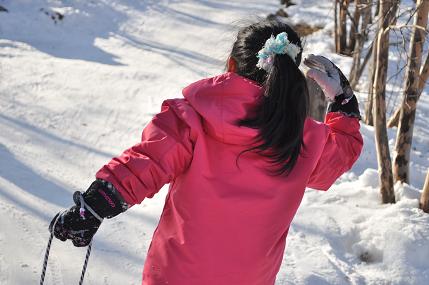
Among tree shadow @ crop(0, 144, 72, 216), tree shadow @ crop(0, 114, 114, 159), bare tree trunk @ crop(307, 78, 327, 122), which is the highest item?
bare tree trunk @ crop(307, 78, 327, 122)

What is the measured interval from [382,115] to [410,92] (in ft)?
0.98

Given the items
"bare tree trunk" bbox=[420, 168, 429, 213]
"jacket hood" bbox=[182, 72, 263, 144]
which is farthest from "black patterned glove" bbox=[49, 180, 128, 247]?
"bare tree trunk" bbox=[420, 168, 429, 213]

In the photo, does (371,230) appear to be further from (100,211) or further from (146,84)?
(146,84)

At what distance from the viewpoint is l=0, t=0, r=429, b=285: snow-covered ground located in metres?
3.83

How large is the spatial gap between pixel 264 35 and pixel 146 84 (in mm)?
5935

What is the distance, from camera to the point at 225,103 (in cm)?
190

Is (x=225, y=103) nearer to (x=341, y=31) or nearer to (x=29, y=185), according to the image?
(x=29, y=185)

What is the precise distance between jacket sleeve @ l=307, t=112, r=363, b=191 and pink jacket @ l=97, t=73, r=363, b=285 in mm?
131

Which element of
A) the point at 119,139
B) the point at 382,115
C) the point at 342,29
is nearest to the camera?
the point at 382,115

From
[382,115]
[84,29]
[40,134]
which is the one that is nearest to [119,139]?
[40,134]

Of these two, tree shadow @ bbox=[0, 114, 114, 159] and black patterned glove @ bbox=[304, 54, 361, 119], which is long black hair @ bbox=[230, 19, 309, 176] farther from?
tree shadow @ bbox=[0, 114, 114, 159]

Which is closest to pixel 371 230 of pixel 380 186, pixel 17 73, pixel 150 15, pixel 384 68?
pixel 380 186

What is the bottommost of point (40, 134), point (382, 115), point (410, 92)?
point (40, 134)

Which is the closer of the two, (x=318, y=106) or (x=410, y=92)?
(x=410, y=92)
